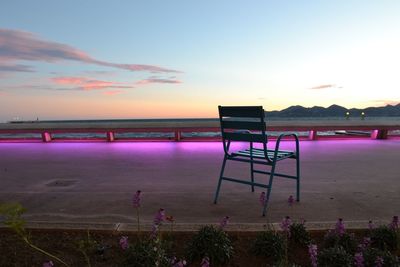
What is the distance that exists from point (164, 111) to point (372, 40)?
2022 centimetres

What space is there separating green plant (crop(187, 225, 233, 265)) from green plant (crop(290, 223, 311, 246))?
1.68ft

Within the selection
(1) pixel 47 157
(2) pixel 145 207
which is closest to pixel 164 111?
(1) pixel 47 157

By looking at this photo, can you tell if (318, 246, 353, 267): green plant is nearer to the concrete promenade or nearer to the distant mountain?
the concrete promenade

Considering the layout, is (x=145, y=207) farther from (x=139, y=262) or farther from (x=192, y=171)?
(x=192, y=171)

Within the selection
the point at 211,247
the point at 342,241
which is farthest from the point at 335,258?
the point at 211,247

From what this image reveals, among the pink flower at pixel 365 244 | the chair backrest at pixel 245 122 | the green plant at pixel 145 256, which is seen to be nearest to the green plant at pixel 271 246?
the pink flower at pixel 365 244

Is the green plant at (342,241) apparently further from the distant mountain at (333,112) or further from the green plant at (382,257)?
the distant mountain at (333,112)

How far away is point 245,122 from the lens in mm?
2947

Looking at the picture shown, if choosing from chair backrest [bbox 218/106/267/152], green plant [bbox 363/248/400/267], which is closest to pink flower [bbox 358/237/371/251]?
green plant [bbox 363/248/400/267]

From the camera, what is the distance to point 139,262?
1769mm

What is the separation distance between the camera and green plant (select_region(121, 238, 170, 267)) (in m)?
1.77

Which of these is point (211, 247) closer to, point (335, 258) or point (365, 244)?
point (335, 258)

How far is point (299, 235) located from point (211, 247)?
2.31ft

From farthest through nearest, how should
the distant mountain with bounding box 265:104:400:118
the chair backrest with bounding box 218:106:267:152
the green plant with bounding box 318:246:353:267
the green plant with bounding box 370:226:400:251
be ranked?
the distant mountain with bounding box 265:104:400:118, the chair backrest with bounding box 218:106:267:152, the green plant with bounding box 370:226:400:251, the green plant with bounding box 318:246:353:267
